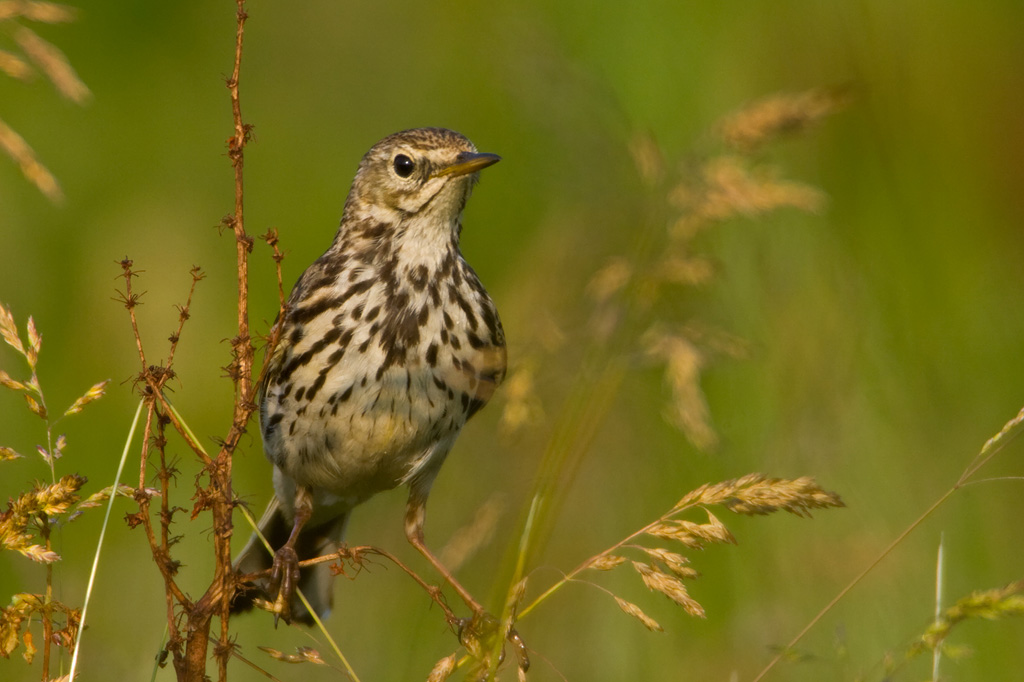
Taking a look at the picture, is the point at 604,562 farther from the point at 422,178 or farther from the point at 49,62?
the point at 422,178

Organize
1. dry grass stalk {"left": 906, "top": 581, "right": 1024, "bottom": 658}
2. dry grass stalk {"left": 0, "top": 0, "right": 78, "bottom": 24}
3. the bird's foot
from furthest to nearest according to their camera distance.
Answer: the bird's foot, dry grass stalk {"left": 0, "top": 0, "right": 78, "bottom": 24}, dry grass stalk {"left": 906, "top": 581, "right": 1024, "bottom": 658}

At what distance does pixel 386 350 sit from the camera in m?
4.43

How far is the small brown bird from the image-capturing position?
4.43m

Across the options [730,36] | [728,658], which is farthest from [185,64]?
[728,658]

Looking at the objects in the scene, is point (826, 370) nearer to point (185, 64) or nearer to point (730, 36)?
point (730, 36)

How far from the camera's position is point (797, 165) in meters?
6.41

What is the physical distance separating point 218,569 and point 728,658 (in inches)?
87.5

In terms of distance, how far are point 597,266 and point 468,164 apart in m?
1.13

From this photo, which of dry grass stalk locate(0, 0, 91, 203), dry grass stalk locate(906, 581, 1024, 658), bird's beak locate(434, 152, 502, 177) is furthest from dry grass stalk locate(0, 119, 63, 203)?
dry grass stalk locate(906, 581, 1024, 658)

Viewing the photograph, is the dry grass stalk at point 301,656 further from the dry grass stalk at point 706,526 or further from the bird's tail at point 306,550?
the bird's tail at point 306,550

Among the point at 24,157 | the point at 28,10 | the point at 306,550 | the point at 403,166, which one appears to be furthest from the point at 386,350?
the point at 28,10

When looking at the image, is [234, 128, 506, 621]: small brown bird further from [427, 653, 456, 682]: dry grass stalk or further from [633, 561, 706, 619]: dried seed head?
[633, 561, 706, 619]: dried seed head

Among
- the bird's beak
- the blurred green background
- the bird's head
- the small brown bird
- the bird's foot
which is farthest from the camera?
the bird's head

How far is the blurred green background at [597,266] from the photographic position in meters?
4.29
